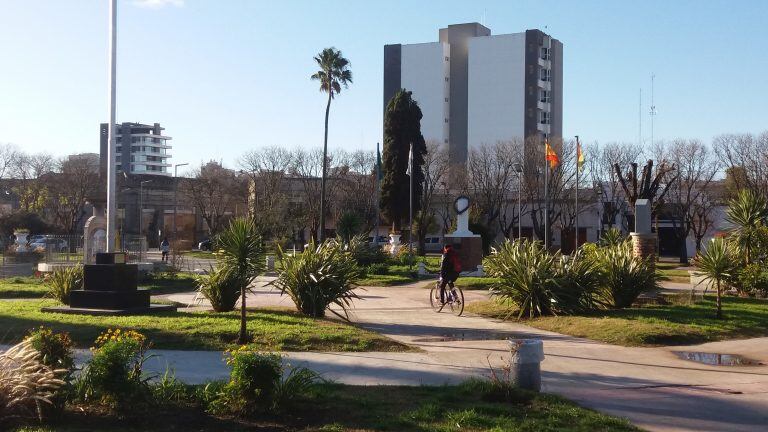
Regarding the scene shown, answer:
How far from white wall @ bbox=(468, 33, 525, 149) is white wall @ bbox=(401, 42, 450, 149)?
151 inches

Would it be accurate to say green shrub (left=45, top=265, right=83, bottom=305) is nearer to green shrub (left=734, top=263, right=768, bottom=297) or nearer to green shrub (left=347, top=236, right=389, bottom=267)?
green shrub (left=347, top=236, right=389, bottom=267)

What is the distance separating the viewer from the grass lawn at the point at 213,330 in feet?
41.8

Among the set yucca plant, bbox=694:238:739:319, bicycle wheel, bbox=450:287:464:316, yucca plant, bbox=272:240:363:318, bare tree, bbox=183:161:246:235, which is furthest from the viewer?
bare tree, bbox=183:161:246:235

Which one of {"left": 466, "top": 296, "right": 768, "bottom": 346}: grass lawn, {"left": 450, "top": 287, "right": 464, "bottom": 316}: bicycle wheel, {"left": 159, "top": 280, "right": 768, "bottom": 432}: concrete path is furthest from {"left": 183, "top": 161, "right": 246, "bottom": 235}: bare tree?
{"left": 159, "top": 280, "right": 768, "bottom": 432}: concrete path

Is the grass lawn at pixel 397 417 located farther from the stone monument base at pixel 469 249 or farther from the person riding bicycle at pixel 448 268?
the stone monument base at pixel 469 249

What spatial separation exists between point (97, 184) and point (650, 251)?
5658 centimetres

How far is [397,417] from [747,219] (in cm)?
1782

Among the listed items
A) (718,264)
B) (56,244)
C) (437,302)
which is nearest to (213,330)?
(437,302)

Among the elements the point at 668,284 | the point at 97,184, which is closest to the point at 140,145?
the point at 97,184

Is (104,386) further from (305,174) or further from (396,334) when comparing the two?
(305,174)

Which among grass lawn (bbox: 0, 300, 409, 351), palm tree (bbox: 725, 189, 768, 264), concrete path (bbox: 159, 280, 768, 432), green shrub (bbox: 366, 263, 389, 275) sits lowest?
concrete path (bbox: 159, 280, 768, 432)

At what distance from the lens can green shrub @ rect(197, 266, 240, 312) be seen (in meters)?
16.5

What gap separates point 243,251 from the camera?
42.5 feet

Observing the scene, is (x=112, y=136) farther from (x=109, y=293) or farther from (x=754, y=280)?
(x=754, y=280)
